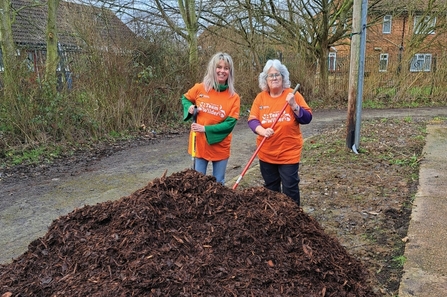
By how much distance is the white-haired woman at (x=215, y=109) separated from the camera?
3650 mm

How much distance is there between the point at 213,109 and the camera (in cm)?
376

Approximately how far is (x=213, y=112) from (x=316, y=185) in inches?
75.9

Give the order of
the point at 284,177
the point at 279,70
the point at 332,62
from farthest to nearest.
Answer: the point at 332,62 → the point at 284,177 → the point at 279,70

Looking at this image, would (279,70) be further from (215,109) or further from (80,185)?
(80,185)

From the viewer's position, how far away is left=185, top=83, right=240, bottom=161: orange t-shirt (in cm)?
375

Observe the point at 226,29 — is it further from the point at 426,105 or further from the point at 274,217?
the point at 274,217

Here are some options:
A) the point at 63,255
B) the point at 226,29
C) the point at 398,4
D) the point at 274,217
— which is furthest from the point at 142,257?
the point at 398,4

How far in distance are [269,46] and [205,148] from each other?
12.4 m

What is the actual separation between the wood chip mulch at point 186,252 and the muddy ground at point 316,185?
0.69 m

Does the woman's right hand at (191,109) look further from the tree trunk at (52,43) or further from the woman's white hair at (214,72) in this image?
the tree trunk at (52,43)

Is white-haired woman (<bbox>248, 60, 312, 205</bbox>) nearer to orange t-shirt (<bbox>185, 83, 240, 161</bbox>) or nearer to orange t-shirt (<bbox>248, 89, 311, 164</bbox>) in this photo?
orange t-shirt (<bbox>248, 89, 311, 164</bbox>)

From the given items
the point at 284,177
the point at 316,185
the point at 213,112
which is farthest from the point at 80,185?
the point at 316,185

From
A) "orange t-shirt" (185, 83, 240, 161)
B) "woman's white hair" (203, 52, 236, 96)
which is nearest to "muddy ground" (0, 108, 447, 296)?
"orange t-shirt" (185, 83, 240, 161)

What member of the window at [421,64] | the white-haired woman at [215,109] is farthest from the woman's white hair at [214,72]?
the window at [421,64]
